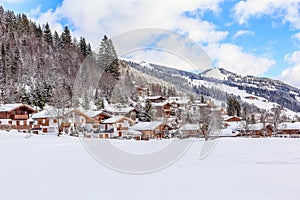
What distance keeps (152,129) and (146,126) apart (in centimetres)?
85

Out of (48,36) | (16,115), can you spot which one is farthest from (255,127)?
(48,36)

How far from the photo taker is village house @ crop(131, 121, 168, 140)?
3850 cm

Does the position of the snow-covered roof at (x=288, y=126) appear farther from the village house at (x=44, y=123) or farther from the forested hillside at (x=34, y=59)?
the village house at (x=44, y=123)

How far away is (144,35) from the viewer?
9.88 metres

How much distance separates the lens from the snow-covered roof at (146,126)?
125 ft

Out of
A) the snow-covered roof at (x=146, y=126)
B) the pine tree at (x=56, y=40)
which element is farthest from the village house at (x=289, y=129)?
the pine tree at (x=56, y=40)

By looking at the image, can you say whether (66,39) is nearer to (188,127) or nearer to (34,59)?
(34,59)

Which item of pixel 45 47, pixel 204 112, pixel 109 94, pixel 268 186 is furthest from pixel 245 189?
pixel 45 47

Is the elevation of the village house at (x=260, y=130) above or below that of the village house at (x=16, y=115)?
below

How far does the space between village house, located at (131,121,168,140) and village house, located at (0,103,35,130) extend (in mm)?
15594

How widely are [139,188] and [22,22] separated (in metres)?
68.0

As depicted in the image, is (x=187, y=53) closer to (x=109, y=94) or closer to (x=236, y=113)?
(x=109, y=94)

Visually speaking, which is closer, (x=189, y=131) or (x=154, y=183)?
(x=154, y=183)

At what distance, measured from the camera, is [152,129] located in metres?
39.5
